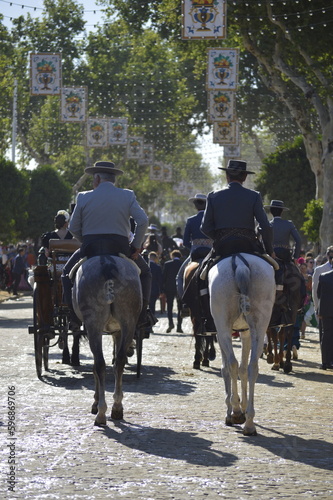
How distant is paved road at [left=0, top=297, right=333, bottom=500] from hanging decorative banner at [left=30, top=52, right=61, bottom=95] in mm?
24210

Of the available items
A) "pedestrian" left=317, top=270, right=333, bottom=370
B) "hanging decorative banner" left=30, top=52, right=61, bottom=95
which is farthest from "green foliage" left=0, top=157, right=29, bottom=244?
"pedestrian" left=317, top=270, right=333, bottom=370

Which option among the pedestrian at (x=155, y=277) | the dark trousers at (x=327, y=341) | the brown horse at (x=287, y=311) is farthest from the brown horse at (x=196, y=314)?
the pedestrian at (x=155, y=277)

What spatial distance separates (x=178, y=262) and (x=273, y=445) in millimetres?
18816

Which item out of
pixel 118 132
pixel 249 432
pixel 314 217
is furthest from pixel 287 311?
pixel 118 132

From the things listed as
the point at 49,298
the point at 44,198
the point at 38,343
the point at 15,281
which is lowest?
the point at 38,343

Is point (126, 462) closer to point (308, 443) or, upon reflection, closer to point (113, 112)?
point (308, 443)

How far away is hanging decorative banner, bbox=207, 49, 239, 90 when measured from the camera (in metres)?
34.6

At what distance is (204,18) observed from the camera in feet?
96.1

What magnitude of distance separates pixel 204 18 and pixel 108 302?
63.4 feet

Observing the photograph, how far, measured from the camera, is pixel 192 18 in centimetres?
2928

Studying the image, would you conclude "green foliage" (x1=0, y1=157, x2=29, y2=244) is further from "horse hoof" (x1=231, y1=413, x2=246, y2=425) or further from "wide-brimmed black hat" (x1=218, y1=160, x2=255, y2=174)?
"horse hoof" (x1=231, y1=413, x2=246, y2=425)

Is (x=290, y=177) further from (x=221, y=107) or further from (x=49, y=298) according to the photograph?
(x=49, y=298)

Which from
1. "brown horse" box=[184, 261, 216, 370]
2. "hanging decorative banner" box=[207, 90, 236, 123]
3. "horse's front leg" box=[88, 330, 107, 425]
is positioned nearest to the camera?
"horse's front leg" box=[88, 330, 107, 425]

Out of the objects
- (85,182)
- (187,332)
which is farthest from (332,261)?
(85,182)
